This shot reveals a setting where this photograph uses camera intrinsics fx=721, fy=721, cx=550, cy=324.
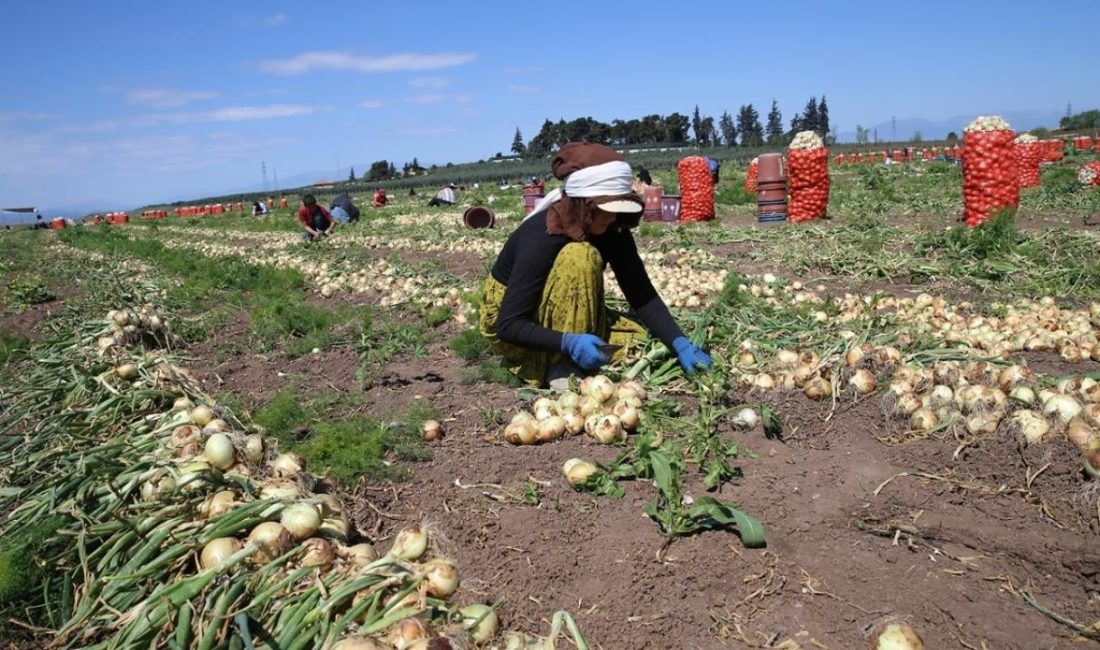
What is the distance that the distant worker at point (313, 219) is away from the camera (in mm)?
13022

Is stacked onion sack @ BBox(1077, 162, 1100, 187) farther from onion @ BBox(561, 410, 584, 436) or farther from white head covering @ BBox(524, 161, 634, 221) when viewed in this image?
onion @ BBox(561, 410, 584, 436)

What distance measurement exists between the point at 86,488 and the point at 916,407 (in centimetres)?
319

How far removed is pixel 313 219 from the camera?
44.1 feet

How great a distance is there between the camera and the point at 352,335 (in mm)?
5402

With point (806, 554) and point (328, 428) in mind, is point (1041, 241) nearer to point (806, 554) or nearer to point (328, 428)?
point (806, 554)

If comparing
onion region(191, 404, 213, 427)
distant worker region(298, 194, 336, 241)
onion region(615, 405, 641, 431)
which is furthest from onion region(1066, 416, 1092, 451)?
distant worker region(298, 194, 336, 241)

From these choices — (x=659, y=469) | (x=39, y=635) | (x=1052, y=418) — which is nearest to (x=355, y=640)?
(x=39, y=635)

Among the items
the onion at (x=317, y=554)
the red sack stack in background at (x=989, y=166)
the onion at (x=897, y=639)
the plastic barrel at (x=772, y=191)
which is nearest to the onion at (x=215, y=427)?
the onion at (x=317, y=554)

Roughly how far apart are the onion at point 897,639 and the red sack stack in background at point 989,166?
7.61 meters

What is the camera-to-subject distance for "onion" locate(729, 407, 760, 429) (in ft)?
10.6

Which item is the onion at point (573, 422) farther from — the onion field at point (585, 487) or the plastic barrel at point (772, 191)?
the plastic barrel at point (772, 191)

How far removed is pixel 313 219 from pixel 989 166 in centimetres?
1078

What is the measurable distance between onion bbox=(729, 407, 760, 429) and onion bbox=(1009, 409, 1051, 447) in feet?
3.20

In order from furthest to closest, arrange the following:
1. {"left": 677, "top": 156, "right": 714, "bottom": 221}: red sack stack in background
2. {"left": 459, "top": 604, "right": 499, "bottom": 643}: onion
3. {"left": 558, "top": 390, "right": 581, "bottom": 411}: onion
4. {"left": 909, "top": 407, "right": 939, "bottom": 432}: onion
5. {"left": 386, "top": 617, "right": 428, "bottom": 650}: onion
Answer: {"left": 677, "top": 156, "right": 714, "bottom": 221}: red sack stack in background → {"left": 558, "top": 390, "right": 581, "bottom": 411}: onion → {"left": 909, "top": 407, "right": 939, "bottom": 432}: onion → {"left": 459, "top": 604, "right": 499, "bottom": 643}: onion → {"left": 386, "top": 617, "right": 428, "bottom": 650}: onion
